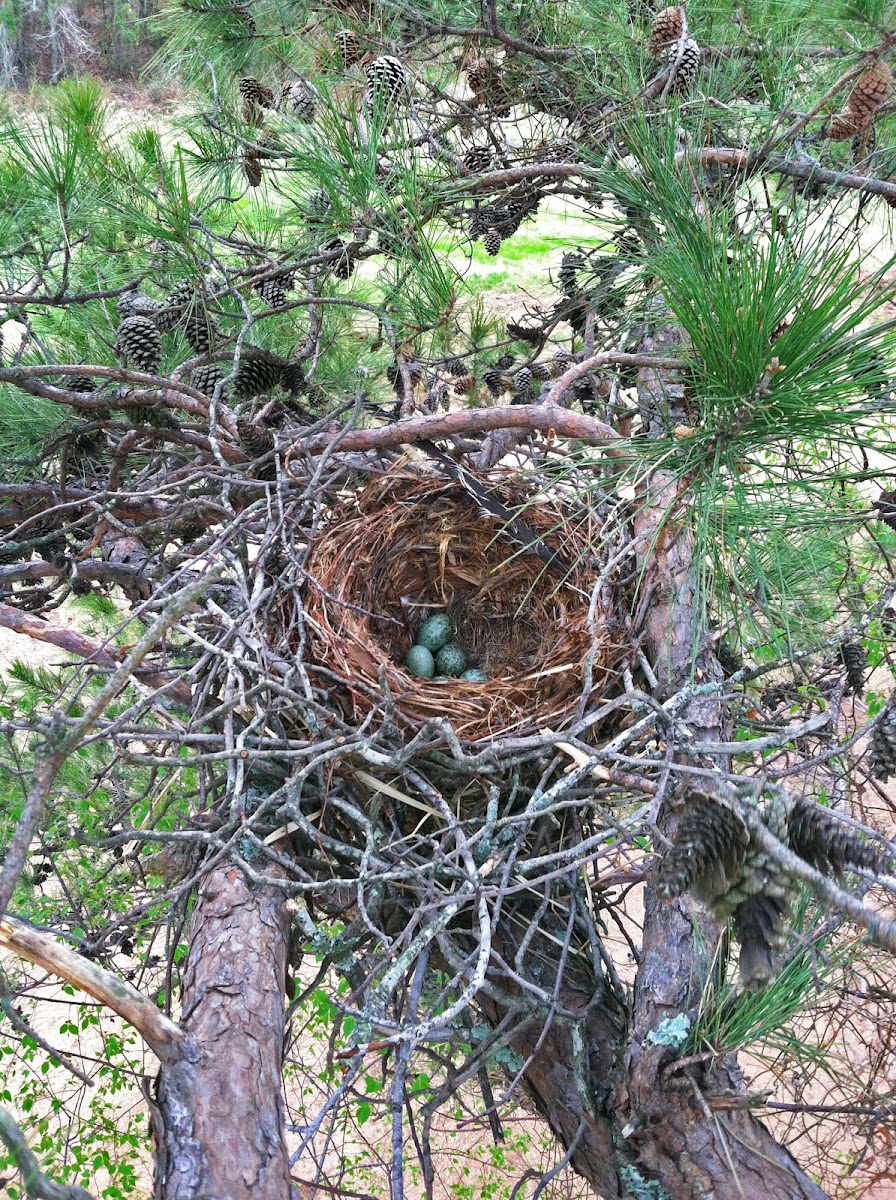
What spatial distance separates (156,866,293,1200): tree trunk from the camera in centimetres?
81

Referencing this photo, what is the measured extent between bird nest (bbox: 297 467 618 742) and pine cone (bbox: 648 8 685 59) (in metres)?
0.77

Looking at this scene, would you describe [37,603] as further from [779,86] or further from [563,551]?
[779,86]

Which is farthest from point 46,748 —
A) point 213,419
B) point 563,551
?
point 563,551

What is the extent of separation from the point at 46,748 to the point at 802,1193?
987 millimetres

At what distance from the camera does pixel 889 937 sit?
0.53 metres

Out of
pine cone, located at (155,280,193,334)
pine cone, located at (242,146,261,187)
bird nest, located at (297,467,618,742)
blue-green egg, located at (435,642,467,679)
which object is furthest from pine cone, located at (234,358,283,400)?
blue-green egg, located at (435,642,467,679)

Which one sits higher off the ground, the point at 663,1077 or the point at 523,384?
the point at 523,384

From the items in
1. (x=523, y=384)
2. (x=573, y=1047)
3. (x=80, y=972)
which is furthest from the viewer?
(x=523, y=384)

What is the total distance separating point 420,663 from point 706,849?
3.86ft

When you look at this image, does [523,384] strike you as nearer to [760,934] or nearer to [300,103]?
[300,103]

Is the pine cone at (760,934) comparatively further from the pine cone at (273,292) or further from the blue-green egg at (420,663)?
the pine cone at (273,292)

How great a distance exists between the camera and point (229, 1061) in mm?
910

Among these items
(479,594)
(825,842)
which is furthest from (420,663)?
(825,842)

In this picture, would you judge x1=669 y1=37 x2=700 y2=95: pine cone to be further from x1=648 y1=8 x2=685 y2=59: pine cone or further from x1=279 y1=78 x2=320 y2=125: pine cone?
x1=279 y1=78 x2=320 y2=125: pine cone
